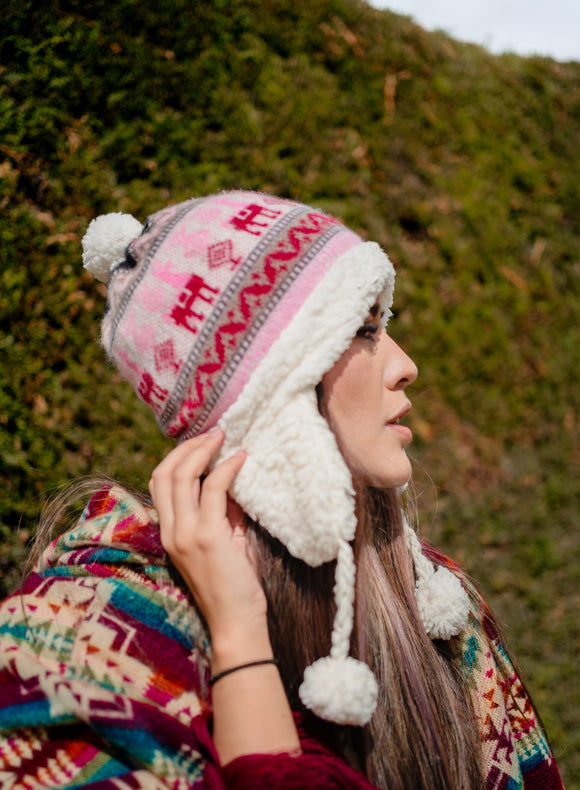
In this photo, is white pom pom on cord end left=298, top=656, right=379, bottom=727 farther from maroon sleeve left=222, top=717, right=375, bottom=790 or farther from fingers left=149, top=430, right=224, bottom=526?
fingers left=149, top=430, right=224, bottom=526

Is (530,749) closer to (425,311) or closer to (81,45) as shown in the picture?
(425,311)

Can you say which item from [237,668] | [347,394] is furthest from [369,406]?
[237,668]

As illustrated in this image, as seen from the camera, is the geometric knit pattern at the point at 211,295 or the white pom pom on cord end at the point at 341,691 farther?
the geometric knit pattern at the point at 211,295

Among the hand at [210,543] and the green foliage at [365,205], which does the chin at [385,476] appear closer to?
the hand at [210,543]

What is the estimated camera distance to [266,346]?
1.46 m

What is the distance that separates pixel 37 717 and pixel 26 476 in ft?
4.69

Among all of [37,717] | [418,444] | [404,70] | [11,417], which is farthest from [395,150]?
[37,717]

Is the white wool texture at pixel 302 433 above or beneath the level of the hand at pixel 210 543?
above

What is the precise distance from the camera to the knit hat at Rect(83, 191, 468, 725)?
142 cm

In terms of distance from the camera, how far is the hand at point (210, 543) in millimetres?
1364

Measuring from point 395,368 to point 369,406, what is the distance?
0.15 m

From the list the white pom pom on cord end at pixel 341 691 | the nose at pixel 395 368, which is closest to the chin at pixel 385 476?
the nose at pixel 395 368

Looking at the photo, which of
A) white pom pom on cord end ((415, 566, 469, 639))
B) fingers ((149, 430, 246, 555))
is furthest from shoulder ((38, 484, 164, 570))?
white pom pom on cord end ((415, 566, 469, 639))

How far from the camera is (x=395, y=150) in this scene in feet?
13.9
